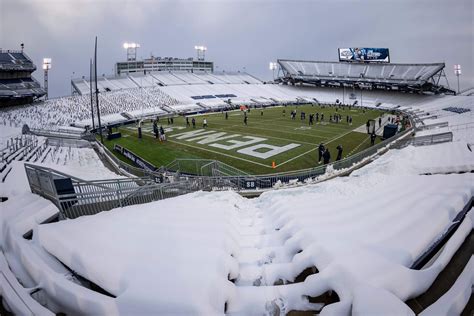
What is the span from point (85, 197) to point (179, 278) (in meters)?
4.37

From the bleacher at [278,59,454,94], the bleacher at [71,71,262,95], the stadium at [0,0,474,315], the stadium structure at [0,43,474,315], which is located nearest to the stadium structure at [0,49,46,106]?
the bleacher at [71,71,262,95]

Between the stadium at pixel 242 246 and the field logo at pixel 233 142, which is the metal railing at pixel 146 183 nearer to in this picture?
the stadium at pixel 242 246

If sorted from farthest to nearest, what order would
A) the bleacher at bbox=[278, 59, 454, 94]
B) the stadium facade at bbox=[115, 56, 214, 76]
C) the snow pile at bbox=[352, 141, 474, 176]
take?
the stadium facade at bbox=[115, 56, 214, 76]
the bleacher at bbox=[278, 59, 454, 94]
the snow pile at bbox=[352, 141, 474, 176]

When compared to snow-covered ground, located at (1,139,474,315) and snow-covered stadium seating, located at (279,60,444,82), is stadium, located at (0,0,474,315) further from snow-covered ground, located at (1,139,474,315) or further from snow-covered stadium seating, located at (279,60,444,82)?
snow-covered stadium seating, located at (279,60,444,82)

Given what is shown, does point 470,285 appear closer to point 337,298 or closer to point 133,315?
point 337,298

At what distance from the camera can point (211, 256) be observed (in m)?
4.28

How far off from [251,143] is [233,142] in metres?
1.66

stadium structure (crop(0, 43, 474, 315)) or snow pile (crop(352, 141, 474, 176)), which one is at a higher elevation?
snow pile (crop(352, 141, 474, 176))

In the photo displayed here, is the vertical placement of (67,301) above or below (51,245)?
below

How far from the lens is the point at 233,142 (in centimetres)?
2550

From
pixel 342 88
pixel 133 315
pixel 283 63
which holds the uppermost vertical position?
pixel 283 63

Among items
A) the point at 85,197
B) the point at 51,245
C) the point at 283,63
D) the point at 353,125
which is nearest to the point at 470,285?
the point at 51,245

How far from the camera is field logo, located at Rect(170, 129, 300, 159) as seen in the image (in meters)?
22.2

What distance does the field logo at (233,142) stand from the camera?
22156mm
